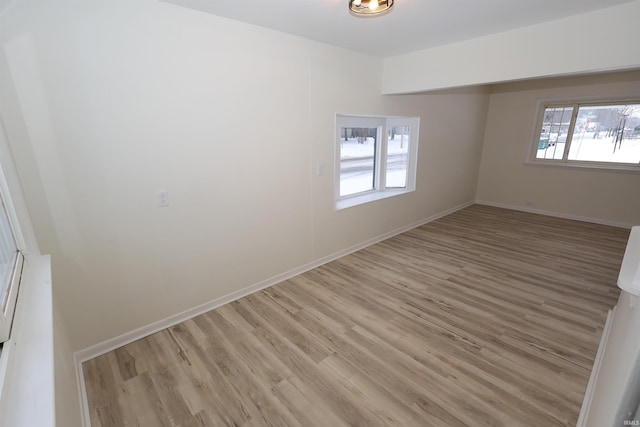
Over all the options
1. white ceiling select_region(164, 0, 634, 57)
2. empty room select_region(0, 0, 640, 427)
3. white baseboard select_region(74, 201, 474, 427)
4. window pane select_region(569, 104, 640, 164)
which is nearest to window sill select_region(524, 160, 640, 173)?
window pane select_region(569, 104, 640, 164)

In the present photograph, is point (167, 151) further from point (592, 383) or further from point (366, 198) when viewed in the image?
point (592, 383)

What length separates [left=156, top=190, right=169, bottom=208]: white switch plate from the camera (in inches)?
83.8

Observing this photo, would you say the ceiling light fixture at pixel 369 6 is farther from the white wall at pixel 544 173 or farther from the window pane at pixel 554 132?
the window pane at pixel 554 132

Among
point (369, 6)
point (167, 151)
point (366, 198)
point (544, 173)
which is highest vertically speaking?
point (369, 6)

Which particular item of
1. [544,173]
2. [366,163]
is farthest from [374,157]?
[544,173]

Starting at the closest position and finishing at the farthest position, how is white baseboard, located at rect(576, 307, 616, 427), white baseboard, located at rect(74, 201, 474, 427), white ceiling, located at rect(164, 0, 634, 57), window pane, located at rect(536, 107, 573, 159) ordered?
1. white baseboard, located at rect(576, 307, 616, 427)
2. white baseboard, located at rect(74, 201, 474, 427)
3. white ceiling, located at rect(164, 0, 634, 57)
4. window pane, located at rect(536, 107, 573, 159)

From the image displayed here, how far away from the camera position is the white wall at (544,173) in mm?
4551

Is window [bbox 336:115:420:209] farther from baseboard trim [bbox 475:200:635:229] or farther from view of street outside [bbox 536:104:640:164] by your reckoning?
view of street outside [bbox 536:104:640:164]

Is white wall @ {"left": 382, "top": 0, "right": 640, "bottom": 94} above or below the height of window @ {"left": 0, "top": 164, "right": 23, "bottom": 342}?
above

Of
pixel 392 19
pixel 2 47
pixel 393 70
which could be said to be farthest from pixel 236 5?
pixel 393 70

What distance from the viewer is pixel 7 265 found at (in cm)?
127

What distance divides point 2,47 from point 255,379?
7.75ft

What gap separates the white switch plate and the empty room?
0.5 inches

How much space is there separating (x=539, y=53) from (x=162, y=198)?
3.35 meters
